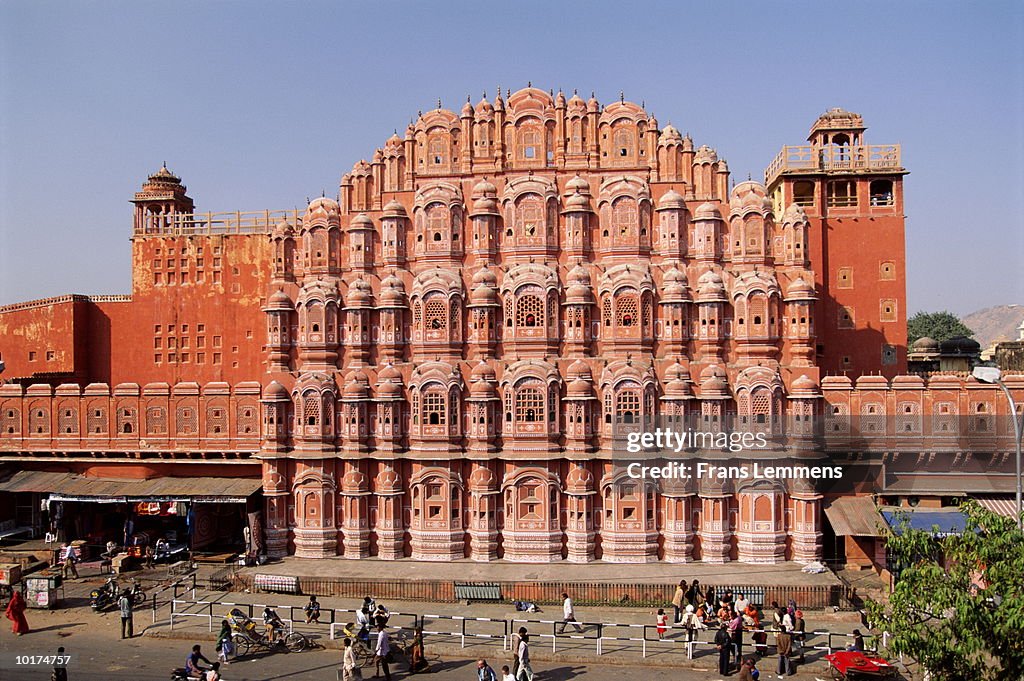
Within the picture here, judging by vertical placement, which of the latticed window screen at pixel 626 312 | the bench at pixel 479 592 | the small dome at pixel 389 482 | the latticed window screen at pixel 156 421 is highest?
the latticed window screen at pixel 626 312

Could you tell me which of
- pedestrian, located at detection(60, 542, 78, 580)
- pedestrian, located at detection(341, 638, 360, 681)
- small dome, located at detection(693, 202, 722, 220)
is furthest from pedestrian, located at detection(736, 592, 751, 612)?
pedestrian, located at detection(60, 542, 78, 580)

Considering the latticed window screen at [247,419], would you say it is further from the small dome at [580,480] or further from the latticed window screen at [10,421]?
the small dome at [580,480]

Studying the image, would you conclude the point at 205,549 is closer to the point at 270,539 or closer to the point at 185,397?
the point at 270,539

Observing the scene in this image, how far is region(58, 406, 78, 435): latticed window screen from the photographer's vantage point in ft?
125

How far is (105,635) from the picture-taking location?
90.6ft

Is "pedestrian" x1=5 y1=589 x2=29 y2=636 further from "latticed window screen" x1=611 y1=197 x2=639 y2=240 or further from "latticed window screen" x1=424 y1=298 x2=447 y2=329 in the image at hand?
"latticed window screen" x1=611 y1=197 x2=639 y2=240

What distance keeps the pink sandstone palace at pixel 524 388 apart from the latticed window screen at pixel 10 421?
0.38 ft

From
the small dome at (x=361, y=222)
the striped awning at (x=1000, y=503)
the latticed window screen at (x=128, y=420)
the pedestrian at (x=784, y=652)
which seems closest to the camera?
the pedestrian at (x=784, y=652)

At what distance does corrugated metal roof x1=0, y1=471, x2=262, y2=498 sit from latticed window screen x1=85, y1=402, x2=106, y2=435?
7.21ft

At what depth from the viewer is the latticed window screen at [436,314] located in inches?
1391

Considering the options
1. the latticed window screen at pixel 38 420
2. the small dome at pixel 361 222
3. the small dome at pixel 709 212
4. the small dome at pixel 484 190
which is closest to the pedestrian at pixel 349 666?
the small dome at pixel 361 222

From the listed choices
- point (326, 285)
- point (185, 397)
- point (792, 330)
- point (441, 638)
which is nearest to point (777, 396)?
point (792, 330)

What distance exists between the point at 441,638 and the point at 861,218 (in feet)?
91.7

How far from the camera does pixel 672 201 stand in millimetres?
35469
